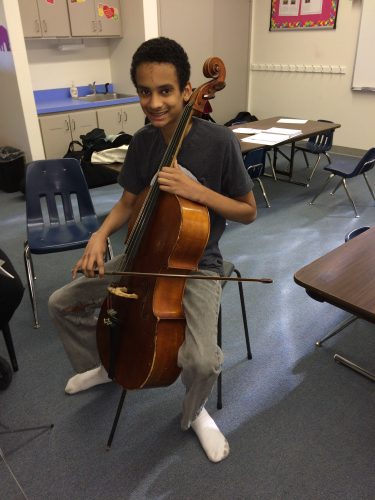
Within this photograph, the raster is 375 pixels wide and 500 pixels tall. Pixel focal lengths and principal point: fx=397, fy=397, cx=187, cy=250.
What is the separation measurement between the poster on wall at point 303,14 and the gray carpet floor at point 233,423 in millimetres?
4245

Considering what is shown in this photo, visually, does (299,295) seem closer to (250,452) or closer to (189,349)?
(250,452)

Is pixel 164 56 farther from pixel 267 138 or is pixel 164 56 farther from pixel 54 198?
pixel 267 138

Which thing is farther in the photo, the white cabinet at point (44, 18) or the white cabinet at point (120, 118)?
the white cabinet at point (120, 118)

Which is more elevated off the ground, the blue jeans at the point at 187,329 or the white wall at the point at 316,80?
the white wall at the point at 316,80

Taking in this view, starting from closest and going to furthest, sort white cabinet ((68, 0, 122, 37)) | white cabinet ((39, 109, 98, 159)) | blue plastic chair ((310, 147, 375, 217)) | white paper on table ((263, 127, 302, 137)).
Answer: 1. blue plastic chair ((310, 147, 375, 217))
2. white paper on table ((263, 127, 302, 137))
3. white cabinet ((39, 109, 98, 159))
4. white cabinet ((68, 0, 122, 37))

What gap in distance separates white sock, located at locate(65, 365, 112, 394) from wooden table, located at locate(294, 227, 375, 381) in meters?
0.98

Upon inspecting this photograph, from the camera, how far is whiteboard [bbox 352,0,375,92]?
461cm

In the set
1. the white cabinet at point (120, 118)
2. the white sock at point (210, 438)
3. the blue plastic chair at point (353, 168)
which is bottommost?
the white sock at point (210, 438)

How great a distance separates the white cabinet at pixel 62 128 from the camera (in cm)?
429

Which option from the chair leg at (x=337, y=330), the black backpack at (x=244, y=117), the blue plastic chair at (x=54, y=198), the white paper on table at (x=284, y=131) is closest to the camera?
the chair leg at (x=337, y=330)

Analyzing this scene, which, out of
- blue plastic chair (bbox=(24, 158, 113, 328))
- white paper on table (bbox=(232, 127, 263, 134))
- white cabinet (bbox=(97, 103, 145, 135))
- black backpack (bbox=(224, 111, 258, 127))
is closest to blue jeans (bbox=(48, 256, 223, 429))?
blue plastic chair (bbox=(24, 158, 113, 328))

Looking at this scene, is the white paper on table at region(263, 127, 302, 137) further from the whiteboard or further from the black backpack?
the black backpack

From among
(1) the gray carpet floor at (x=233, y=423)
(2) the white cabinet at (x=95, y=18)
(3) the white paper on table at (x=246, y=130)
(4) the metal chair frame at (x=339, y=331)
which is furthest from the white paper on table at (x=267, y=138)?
(2) the white cabinet at (x=95, y=18)

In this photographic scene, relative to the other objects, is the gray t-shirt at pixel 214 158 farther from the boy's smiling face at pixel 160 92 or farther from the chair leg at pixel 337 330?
the chair leg at pixel 337 330
